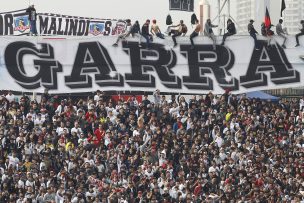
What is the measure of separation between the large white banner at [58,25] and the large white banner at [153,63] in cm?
1223

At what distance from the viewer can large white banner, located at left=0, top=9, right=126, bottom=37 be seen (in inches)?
2124

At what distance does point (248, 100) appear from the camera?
38.2 metres

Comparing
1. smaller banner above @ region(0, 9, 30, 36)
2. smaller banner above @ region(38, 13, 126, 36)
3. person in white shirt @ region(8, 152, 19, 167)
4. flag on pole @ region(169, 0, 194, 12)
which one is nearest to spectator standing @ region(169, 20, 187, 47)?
flag on pole @ region(169, 0, 194, 12)

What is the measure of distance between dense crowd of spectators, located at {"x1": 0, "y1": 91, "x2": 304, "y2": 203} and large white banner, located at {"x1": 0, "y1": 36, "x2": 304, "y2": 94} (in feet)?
7.01

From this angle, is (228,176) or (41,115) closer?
(228,176)

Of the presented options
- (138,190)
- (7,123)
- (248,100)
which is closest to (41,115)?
(7,123)

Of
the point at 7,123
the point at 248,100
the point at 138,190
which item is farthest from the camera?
the point at 248,100

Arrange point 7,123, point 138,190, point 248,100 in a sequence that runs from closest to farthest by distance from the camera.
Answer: point 138,190
point 7,123
point 248,100

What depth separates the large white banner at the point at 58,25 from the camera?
177ft

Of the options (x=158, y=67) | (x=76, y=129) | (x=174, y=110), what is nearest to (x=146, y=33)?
(x=158, y=67)

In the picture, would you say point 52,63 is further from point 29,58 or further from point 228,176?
point 228,176

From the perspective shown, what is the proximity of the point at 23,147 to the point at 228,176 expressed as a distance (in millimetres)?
7057

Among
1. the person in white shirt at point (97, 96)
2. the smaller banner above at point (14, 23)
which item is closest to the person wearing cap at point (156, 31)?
the person in white shirt at point (97, 96)

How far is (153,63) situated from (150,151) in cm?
739
